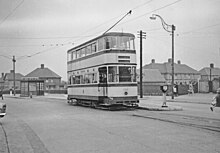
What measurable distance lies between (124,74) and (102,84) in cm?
158

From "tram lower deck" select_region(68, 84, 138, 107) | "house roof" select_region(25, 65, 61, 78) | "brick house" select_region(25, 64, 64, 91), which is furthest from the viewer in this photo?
"house roof" select_region(25, 65, 61, 78)

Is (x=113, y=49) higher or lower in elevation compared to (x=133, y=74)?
higher

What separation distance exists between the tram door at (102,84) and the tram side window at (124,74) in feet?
3.22

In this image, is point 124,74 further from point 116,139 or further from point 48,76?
point 48,76

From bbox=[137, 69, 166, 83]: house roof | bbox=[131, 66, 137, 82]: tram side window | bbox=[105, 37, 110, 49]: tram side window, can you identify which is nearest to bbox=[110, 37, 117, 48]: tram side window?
bbox=[105, 37, 110, 49]: tram side window

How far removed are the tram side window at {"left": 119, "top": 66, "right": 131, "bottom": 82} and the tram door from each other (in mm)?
980

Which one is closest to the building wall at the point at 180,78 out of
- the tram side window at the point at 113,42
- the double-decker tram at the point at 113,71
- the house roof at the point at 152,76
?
the house roof at the point at 152,76

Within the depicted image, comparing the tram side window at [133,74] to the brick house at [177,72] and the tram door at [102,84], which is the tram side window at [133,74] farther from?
the brick house at [177,72]

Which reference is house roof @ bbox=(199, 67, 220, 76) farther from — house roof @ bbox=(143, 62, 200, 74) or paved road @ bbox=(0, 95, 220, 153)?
paved road @ bbox=(0, 95, 220, 153)

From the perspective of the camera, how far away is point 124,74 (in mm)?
21875

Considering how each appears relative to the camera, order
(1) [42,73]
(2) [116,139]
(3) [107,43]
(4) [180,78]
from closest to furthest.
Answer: (2) [116,139] < (3) [107,43] < (4) [180,78] < (1) [42,73]

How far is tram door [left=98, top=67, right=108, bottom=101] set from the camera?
2177 centimetres

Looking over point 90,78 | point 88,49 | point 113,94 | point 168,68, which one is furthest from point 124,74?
point 168,68

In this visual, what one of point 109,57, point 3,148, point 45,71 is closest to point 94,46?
point 109,57
